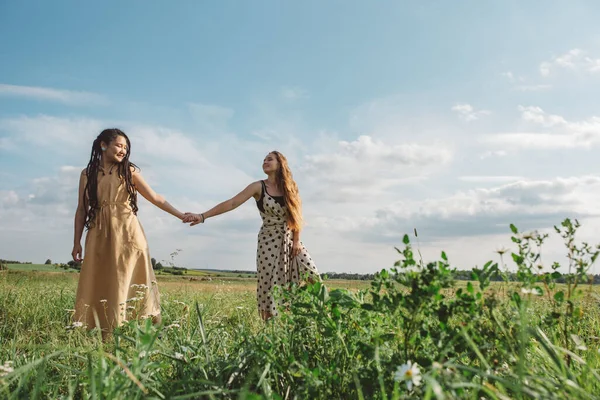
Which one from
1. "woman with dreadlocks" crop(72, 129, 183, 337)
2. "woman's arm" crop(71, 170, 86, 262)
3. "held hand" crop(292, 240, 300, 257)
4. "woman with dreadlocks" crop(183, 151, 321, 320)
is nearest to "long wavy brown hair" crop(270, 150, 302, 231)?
"woman with dreadlocks" crop(183, 151, 321, 320)

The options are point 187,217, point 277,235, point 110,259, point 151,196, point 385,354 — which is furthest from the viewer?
point 187,217

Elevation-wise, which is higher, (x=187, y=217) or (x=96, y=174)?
(x=96, y=174)

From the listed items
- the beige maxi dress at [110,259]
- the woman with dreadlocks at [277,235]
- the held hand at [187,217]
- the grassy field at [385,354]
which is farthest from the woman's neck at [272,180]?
the grassy field at [385,354]

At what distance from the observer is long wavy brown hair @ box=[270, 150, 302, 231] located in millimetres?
7094

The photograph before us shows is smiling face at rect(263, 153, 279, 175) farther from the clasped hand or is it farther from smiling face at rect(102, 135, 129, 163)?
smiling face at rect(102, 135, 129, 163)

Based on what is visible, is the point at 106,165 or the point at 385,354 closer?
the point at 385,354

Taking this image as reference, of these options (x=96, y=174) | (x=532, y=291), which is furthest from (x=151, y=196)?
(x=532, y=291)

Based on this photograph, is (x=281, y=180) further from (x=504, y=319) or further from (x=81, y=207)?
(x=504, y=319)

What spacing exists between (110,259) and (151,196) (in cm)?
101

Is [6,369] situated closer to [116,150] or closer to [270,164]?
[116,150]

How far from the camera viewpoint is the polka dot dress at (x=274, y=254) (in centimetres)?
709

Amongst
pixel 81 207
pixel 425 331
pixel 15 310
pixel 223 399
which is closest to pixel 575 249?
pixel 425 331

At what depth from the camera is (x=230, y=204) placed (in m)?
7.46

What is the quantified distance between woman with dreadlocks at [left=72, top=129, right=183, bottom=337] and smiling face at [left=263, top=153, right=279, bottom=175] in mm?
1715
